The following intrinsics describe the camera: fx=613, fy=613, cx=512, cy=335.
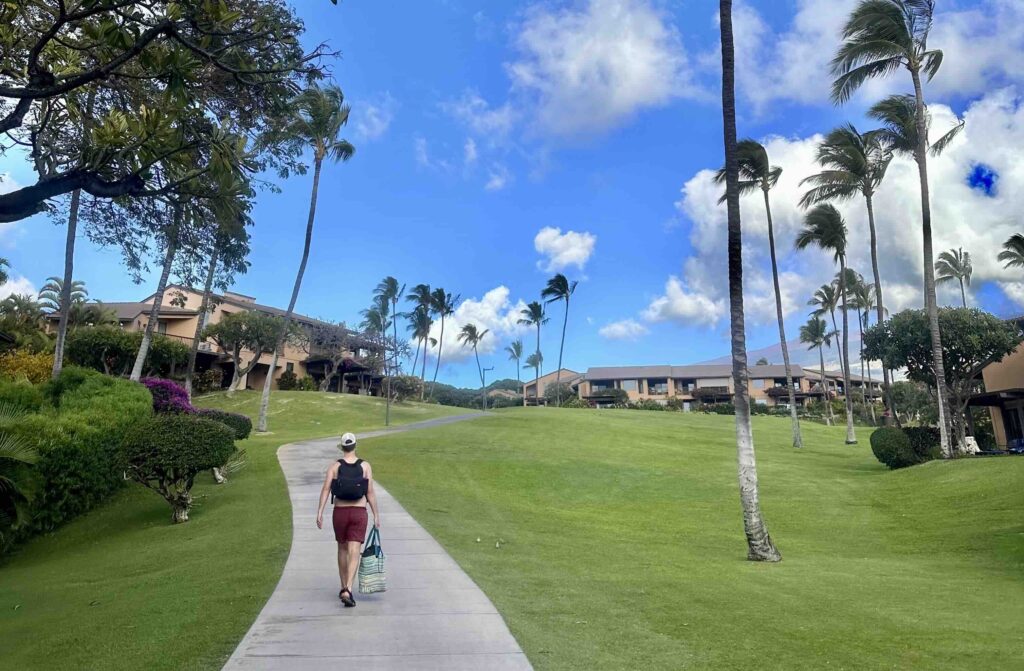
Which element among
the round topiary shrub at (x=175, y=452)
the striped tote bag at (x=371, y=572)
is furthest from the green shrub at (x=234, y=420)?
the striped tote bag at (x=371, y=572)

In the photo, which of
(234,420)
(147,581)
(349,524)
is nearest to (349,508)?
(349,524)

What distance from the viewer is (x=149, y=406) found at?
16609 mm

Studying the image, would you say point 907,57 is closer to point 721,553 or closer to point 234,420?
point 721,553

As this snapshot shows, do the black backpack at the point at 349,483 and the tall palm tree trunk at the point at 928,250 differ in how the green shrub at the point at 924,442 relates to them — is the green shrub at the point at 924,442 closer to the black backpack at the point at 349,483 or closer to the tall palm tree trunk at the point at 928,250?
the tall palm tree trunk at the point at 928,250

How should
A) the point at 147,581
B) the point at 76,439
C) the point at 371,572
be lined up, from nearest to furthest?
the point at 371,572 → the point at 147,581 → the point at 76,439

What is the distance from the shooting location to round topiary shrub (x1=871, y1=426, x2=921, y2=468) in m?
20.9

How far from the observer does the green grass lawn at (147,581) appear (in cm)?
563

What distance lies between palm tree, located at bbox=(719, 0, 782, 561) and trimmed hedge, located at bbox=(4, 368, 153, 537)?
13342 mm

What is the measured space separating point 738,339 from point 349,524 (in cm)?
803

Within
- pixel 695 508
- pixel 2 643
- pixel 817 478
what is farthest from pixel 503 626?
pixel 817 478

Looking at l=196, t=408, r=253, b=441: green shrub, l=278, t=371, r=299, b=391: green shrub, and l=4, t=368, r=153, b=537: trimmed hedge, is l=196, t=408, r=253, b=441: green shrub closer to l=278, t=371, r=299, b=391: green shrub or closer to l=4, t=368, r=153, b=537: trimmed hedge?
l=4, t=368, r=153, b=537: trimmed hedge

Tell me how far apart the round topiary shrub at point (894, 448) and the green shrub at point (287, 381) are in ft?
170

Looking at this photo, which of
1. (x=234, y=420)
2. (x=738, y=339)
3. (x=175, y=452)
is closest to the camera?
(x=738, y=339)

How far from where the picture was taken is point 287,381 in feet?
198
